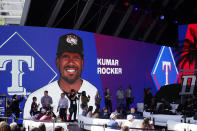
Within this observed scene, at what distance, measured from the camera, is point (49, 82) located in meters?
15.0

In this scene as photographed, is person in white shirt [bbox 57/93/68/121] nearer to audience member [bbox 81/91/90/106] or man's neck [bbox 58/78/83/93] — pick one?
man's neck [bbox 58/78/83/93]

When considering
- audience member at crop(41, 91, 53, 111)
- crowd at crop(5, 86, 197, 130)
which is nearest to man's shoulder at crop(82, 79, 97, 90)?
crowd at crop(5, 86, 197, 130)

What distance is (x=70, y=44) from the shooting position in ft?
52.1

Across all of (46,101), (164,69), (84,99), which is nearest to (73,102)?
(84,99)

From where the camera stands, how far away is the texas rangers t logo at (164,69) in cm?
2222

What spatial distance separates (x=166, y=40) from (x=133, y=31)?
4.67m

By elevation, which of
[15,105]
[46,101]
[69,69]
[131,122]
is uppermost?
[69,69]

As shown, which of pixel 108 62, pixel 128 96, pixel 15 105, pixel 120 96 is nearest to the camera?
pixel 15 105

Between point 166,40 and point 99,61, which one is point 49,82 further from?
point 166,40

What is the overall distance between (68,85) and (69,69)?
775mm

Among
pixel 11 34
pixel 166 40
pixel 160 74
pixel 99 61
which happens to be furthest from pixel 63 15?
pixel 166 40

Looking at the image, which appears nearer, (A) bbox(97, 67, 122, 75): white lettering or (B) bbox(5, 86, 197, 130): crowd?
(B) bbox(5, 86, 197, 130): crowd

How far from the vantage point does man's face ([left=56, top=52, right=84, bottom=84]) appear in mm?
15438

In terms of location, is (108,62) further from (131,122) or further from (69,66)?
(131,122)
